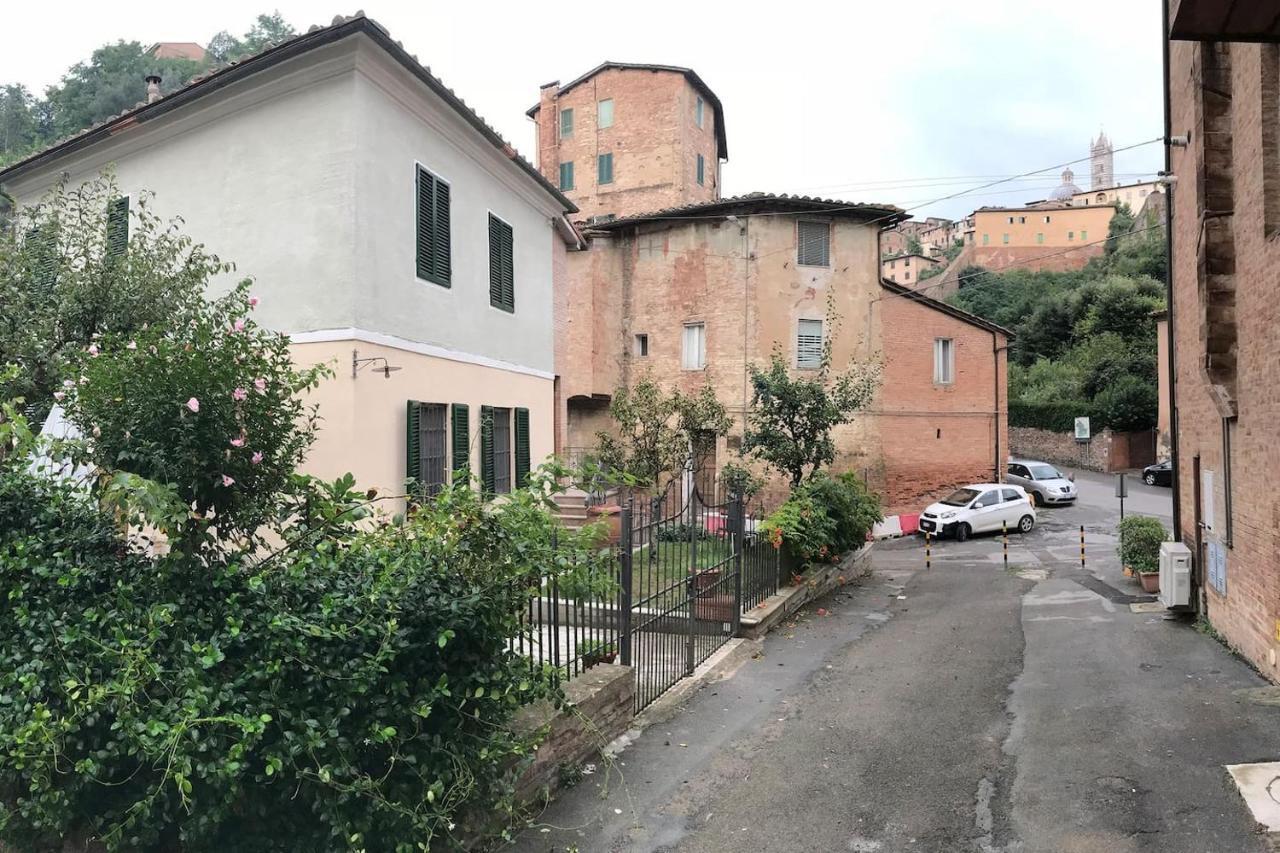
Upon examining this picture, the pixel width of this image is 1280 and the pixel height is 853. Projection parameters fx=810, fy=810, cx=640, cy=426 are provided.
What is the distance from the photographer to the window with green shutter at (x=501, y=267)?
1291cm

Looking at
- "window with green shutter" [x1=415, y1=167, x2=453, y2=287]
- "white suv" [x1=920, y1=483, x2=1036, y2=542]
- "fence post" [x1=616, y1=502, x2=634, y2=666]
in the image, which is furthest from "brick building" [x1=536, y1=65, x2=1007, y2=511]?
"fence post" [x1=616, y1=502, x2=634, y2=666]

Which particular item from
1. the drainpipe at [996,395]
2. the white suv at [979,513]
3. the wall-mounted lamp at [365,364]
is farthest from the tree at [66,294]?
the drainpipe at [996,395]

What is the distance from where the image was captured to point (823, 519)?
14.3m

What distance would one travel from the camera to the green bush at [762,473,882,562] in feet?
42.2

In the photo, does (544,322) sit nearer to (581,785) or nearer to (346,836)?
(581,785)

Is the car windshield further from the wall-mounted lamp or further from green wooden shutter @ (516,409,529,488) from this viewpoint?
the wall-mounted lamp

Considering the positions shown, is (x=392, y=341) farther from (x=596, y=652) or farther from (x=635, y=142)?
(x=635, y=142)

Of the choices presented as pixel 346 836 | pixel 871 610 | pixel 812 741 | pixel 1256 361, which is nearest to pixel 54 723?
pixel 346 836

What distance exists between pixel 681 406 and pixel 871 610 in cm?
747

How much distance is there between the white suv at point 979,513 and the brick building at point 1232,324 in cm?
1106

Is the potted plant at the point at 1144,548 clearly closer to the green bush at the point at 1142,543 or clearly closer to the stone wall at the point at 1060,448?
the green bush at the point at 1142,543

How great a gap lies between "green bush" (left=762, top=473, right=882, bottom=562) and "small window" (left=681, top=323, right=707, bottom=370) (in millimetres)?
10304

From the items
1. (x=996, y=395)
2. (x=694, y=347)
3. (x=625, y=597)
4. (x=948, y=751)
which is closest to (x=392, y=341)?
(x=625, y=597)

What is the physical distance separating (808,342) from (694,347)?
365cm
